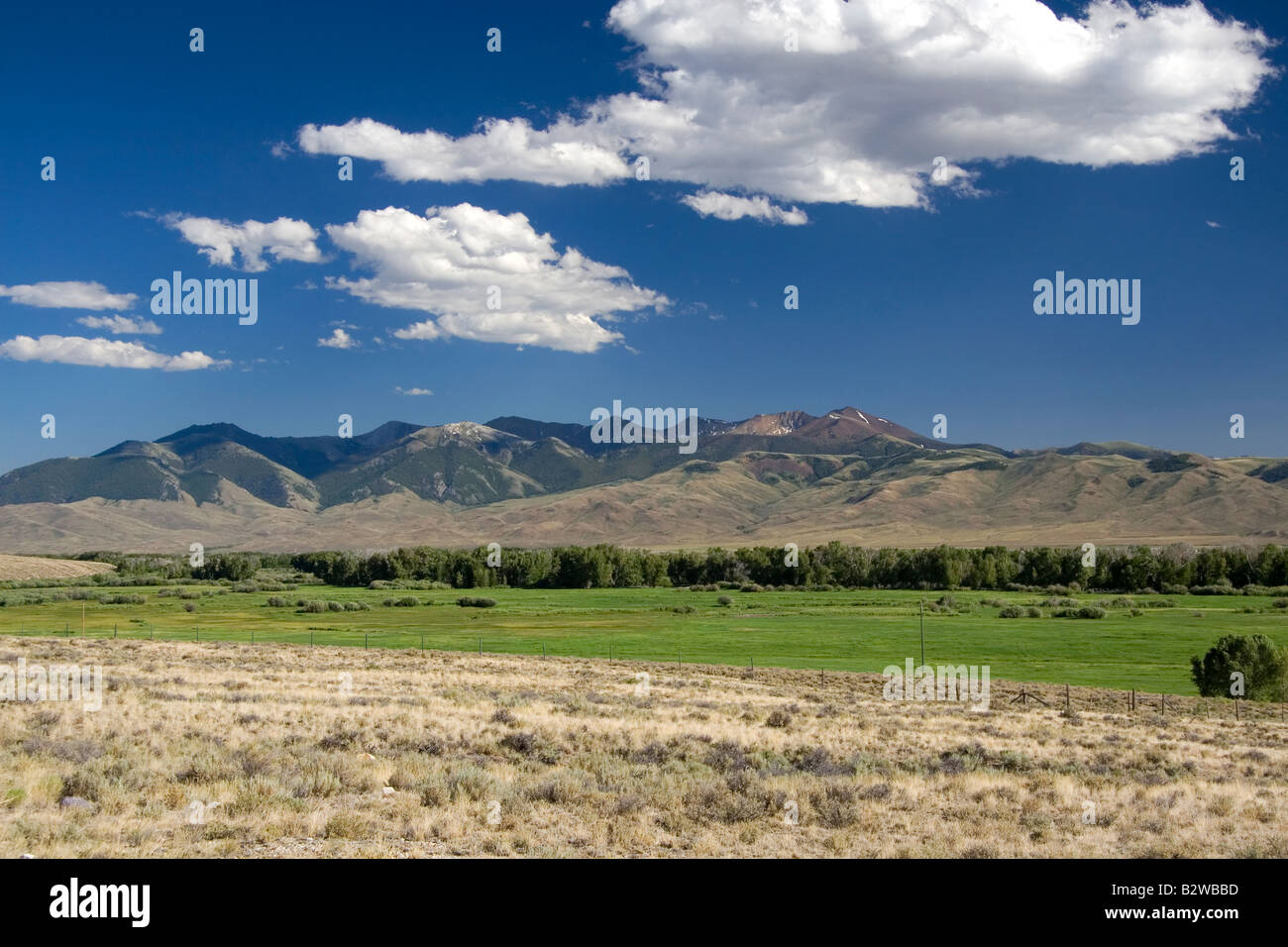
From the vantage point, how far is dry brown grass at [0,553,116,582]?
14973 cm

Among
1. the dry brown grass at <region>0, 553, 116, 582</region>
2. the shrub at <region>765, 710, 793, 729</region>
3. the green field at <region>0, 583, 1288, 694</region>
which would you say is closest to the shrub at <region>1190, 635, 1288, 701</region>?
the green field at <region>0, 583, 1288, 694</region>

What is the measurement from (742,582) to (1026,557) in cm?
4382

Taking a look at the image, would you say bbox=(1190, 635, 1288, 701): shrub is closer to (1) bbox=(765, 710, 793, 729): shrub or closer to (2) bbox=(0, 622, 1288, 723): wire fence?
(2) bbox=(0, 622, 1288, 723): wire fence

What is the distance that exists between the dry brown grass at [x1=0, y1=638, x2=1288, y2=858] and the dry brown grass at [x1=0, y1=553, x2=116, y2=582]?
13927 centimetres

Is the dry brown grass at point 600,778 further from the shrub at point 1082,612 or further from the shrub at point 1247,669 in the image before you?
the shrub at point 1082,612

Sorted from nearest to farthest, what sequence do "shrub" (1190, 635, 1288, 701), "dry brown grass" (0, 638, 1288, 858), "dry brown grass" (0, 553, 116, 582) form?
"dry brown grass" (0, 638, 1288, 858), "shrub" (1190, 635, 1288, 701), "dry brown grass" (0, 553, 116, 582)

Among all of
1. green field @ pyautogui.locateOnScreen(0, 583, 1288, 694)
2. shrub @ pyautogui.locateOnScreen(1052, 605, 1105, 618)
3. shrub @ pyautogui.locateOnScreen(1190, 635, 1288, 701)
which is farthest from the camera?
shrub @ pyautogui.locateOnScreen(1052, 605, 1105, 618)

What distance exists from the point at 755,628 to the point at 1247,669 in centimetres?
4146

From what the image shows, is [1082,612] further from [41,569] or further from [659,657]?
[41,569]

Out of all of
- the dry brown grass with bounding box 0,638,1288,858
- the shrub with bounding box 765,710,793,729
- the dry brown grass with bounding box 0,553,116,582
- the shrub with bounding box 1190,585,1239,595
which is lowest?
the shrub with bounding box 1190,585,1239,595

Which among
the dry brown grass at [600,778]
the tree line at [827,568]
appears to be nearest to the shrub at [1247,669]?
the dry brown grass at [600,778]

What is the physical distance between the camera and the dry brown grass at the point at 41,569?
491 feet

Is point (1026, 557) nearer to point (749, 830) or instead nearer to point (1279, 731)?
point (1279, 731)
